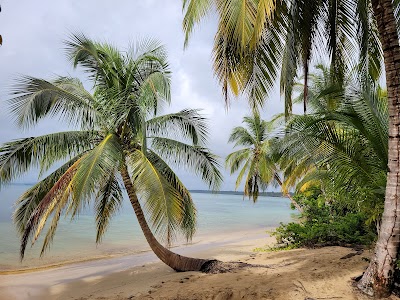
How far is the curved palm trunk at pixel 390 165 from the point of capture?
483cm

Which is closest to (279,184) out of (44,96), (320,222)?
(320,222)

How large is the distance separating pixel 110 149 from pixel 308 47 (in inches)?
174

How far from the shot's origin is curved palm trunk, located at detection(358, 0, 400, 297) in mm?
4832

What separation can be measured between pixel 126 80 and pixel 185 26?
296 cm

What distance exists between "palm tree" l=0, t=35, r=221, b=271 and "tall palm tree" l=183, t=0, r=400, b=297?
2459 mm

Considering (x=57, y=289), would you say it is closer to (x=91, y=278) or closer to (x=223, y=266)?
(x=91, y=278)

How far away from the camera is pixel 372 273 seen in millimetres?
5039

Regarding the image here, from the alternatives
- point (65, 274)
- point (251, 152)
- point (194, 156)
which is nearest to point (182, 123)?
point (194, 156)

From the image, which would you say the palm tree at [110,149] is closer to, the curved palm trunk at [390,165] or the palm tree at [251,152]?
the curved palm trunk at [390,165]

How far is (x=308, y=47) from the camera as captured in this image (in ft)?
20.6

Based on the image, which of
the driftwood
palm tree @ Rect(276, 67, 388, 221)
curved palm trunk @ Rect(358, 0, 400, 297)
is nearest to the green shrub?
the driftwood

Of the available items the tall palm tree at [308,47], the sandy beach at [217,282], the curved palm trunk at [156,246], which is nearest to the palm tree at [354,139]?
the tall palm tree at [308,47]

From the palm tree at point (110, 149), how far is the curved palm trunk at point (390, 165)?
3.69m

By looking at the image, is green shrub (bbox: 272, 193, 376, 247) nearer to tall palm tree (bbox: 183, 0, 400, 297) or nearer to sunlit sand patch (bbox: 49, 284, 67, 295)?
tall palm tree (bbox: 183, 0, 400, 297)
